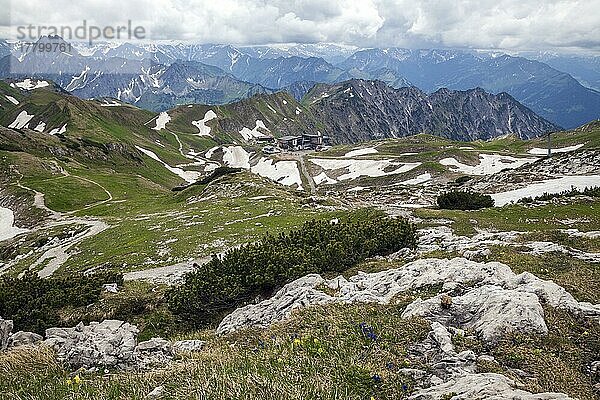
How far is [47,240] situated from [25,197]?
39.6 m

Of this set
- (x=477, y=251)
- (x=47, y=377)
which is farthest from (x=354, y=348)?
(x=477, y=251)

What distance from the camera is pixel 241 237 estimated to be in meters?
42.9

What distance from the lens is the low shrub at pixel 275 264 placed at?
2084cm

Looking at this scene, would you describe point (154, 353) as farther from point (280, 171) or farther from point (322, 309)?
point (280, 171)

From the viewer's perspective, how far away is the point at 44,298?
24.0 meters

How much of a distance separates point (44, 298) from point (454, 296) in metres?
22.3

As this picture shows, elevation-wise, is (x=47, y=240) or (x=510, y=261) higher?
(x=510, y=261)

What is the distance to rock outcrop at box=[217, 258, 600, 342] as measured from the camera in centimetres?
1217

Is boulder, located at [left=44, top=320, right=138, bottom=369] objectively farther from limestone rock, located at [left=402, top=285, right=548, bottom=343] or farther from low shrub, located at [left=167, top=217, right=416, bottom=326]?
limestone rock, located at [left=402, top=285, right=548, bottom=343]

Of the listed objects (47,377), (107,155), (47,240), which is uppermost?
(107,155)

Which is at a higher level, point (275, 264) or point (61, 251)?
point (275, 264)

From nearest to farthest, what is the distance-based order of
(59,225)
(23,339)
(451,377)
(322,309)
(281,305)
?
1. (451,377)
2. (322,309)
3. (23,339)
4. (281,305)
5. (59,225)

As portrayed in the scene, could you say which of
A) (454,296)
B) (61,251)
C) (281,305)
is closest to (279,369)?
(281,305)

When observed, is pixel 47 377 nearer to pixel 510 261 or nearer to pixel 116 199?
pixel 510 261
